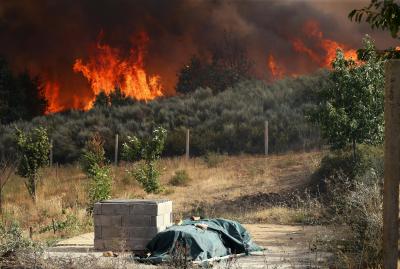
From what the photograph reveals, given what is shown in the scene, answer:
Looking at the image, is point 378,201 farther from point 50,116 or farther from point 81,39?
point 81,39

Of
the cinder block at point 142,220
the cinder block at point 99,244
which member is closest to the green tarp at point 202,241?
the cinder block at point 142,220

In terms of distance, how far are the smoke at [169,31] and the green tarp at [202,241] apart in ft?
118

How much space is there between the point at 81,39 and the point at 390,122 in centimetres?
4705

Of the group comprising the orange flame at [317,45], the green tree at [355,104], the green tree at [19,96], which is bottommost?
the green tree at [355,104]

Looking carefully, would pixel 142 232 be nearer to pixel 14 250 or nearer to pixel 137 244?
pixel 137 244

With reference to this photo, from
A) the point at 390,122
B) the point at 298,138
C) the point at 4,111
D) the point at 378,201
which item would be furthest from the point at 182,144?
the point at 390,122

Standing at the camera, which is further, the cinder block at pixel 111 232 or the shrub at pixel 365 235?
the cinder block at pixel 111 232

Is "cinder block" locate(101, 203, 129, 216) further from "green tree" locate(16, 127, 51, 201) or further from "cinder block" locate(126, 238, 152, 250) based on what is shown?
"green tree" locate(16, 127, 51, 201)

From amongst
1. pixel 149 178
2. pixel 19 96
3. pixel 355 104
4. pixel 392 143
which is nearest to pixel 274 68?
pixel 19 96

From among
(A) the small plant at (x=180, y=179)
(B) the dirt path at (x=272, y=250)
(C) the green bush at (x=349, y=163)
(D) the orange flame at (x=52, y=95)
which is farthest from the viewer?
(D) the orange flame at (x=52, y=95)

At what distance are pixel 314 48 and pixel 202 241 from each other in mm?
38163

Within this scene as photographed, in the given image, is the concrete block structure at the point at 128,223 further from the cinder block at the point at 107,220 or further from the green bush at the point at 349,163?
the green bush at the point at 349,163

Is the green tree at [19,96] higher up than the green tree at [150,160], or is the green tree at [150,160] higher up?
the green tree at [19,96]

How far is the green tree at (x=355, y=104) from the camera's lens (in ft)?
70.3
